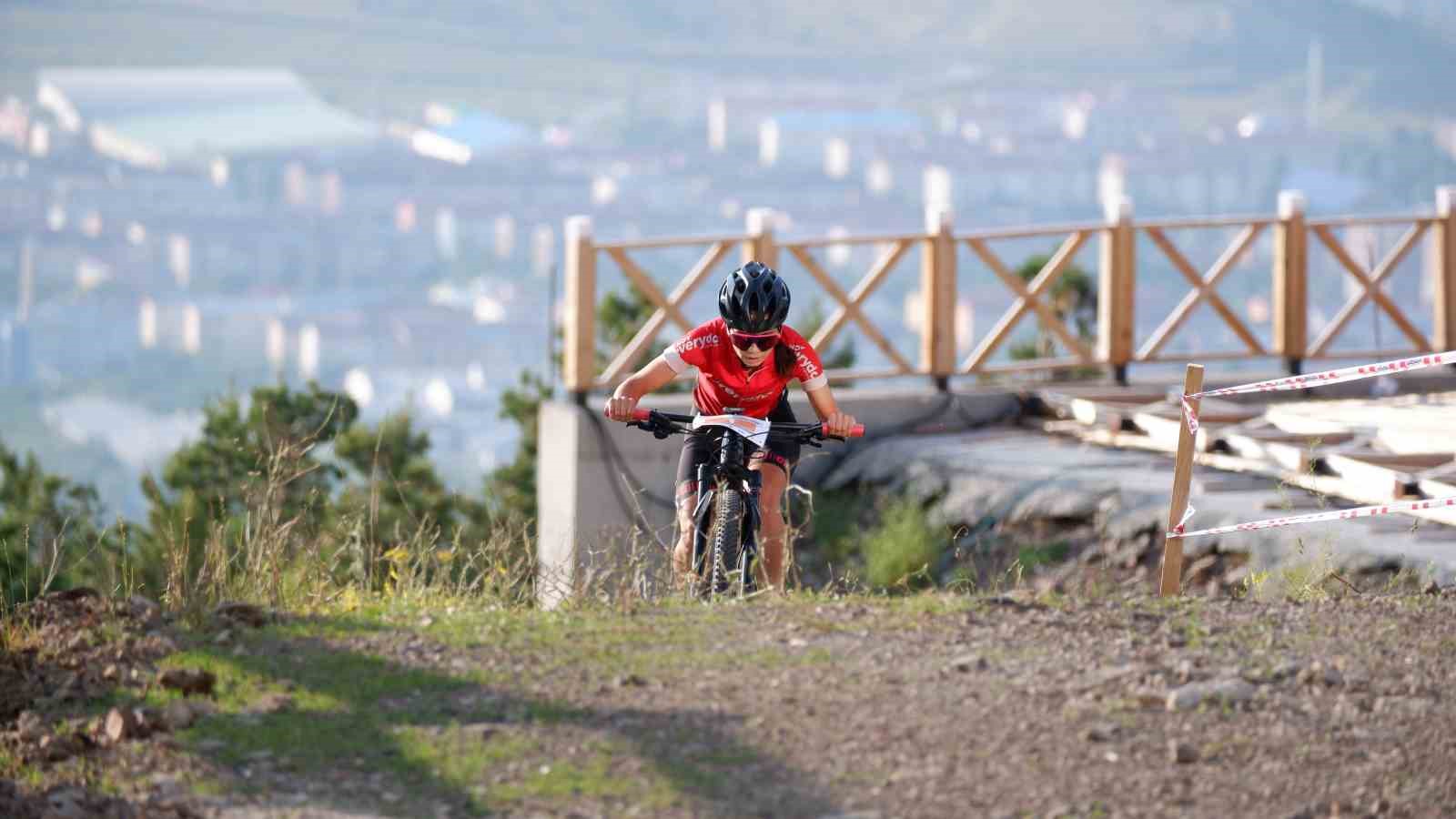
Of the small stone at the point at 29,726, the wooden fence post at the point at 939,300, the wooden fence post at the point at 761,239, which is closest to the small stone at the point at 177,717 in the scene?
the small stone at the point at 29,726

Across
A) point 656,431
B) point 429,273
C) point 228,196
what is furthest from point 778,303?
point 228,196

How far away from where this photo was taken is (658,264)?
98.6 meters

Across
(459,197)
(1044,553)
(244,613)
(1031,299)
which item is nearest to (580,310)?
(1031,299)

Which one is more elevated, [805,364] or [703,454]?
[805,364]

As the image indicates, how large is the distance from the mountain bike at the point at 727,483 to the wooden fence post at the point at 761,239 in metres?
6.80

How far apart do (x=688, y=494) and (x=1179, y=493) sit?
5.69 ft

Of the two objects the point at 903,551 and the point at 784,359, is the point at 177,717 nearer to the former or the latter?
the point at 784,359

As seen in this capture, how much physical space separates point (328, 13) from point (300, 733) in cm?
15882

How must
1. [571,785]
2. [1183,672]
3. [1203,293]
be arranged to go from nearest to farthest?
[571,785]
[1183,672]
[1203,293]

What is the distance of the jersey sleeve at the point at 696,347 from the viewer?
711 cm

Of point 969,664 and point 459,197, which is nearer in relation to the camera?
point 969,664

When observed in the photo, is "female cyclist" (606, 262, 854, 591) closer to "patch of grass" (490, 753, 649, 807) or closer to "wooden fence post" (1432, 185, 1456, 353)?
"patch of grass" (490, 753, 649, 807)

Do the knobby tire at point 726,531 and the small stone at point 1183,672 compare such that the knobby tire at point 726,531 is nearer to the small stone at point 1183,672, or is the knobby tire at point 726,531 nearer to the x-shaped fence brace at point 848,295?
the small stone at point 1183,672

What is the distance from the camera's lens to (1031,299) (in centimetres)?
1467
